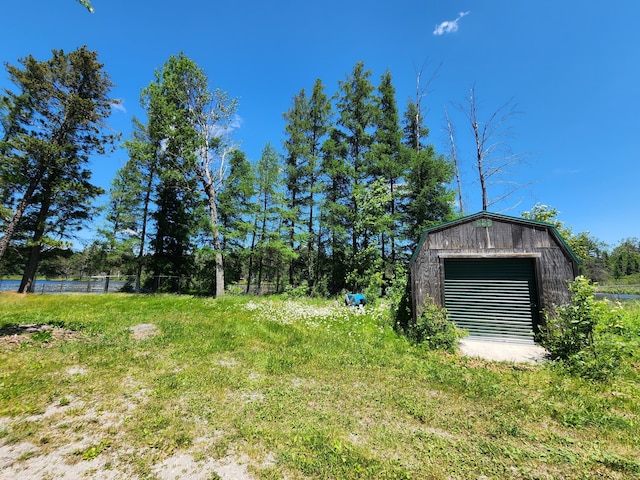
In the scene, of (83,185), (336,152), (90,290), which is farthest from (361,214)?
(90,290)

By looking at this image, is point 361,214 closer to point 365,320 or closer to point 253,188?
point 253,188

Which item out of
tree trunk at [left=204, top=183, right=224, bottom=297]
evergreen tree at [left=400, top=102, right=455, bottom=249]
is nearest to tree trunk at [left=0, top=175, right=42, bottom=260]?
tree trunk at [left=204, top=183, right=224, bottom=297]

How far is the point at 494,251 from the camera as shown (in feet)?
23.4

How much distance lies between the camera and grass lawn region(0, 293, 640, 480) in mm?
2650

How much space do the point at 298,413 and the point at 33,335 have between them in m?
7.66

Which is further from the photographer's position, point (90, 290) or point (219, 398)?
point (90, 290)

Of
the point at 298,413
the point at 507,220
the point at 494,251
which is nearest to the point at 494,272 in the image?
the point at 494,251

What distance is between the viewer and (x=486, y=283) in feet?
23.7

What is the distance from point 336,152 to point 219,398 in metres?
19.2

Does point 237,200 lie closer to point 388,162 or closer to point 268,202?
point 268,202

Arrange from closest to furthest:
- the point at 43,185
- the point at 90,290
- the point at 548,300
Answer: the point at 548,300 < the point at 43,185 < the point at 90,290

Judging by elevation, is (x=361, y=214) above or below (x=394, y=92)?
below

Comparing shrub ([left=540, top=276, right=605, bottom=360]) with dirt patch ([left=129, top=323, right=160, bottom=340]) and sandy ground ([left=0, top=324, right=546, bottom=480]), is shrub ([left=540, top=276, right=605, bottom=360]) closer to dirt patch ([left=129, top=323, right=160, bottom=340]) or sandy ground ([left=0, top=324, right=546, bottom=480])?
sandy ground ([left=0, top=324, right=546, bottom=480])

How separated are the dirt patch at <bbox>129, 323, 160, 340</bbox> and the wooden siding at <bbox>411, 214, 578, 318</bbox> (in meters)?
7.65
